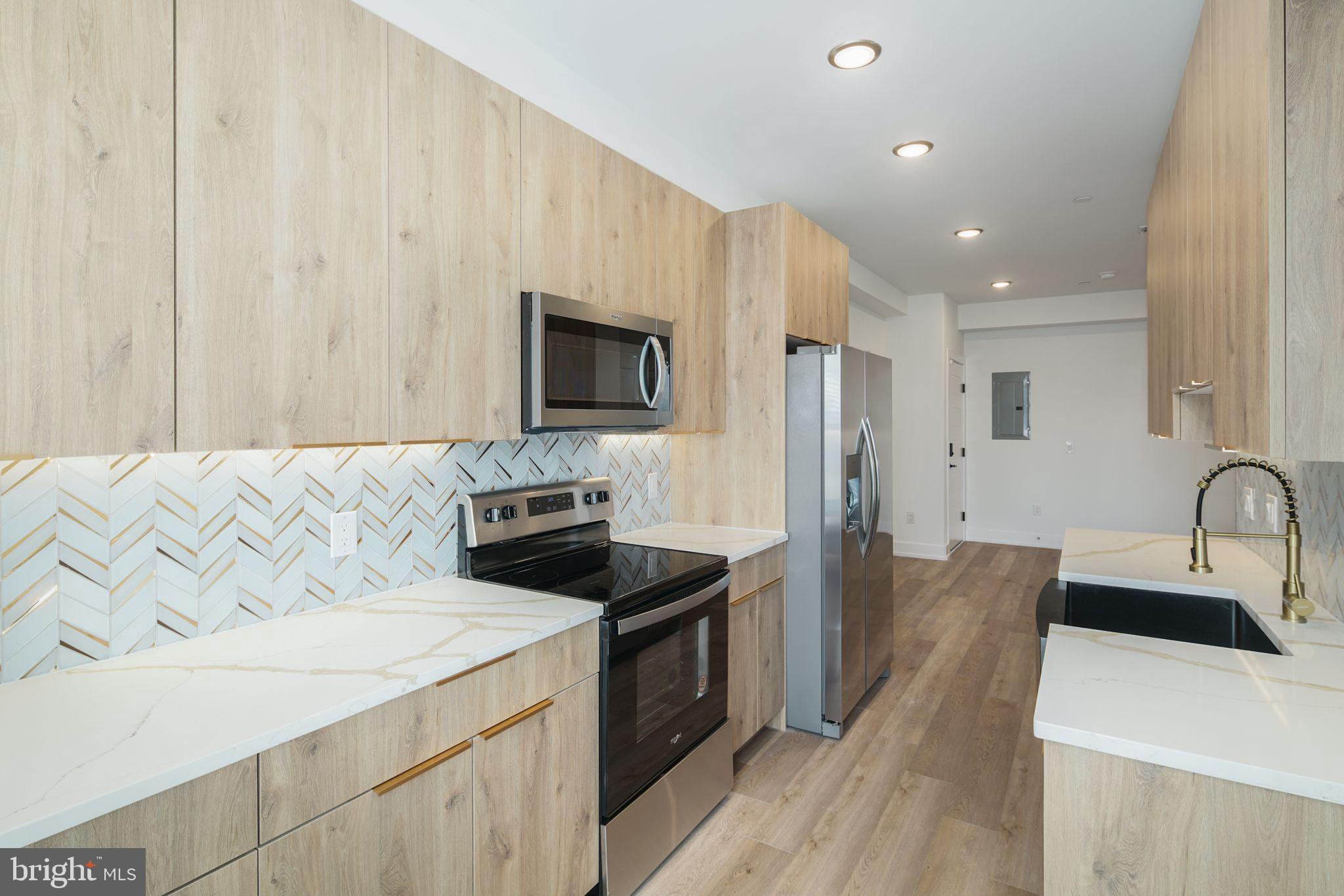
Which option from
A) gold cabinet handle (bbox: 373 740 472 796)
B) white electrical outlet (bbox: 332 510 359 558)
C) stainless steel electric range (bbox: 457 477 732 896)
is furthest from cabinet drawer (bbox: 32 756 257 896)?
stainless steel electric range (bbox: 457 477 732 896)

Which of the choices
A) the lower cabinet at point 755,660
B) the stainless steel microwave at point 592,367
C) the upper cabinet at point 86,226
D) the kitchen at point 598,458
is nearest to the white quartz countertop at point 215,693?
the kitchen at point 598,458

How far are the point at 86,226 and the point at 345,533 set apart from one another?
0.93 metres

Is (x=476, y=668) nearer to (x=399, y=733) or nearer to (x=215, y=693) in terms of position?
(x=399, y=733)

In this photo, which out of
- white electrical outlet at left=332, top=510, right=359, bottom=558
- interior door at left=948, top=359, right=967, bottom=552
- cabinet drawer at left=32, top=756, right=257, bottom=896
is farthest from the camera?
interior door at left=948, top=359, right=967, bottom=552

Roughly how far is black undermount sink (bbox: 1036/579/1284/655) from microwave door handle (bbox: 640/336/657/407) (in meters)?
1.41

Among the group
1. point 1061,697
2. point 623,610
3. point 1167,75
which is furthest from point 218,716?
point 1167,75

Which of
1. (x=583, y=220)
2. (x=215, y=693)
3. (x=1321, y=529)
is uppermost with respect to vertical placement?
(x=583, y=220)

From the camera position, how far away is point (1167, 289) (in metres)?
2.25

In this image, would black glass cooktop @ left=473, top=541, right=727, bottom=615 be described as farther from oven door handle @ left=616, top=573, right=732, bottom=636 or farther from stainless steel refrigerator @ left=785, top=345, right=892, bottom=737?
stainless steel refrigerator @ left=785, top=345, right=892, bottom=737

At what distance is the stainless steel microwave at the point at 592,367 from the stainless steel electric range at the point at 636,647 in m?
0.39

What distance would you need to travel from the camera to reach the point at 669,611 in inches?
78.7

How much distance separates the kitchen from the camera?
3.57ft

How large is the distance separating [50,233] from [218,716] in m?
0.84

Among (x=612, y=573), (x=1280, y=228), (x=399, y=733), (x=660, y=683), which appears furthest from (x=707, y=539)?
(x=1280, y=228)
